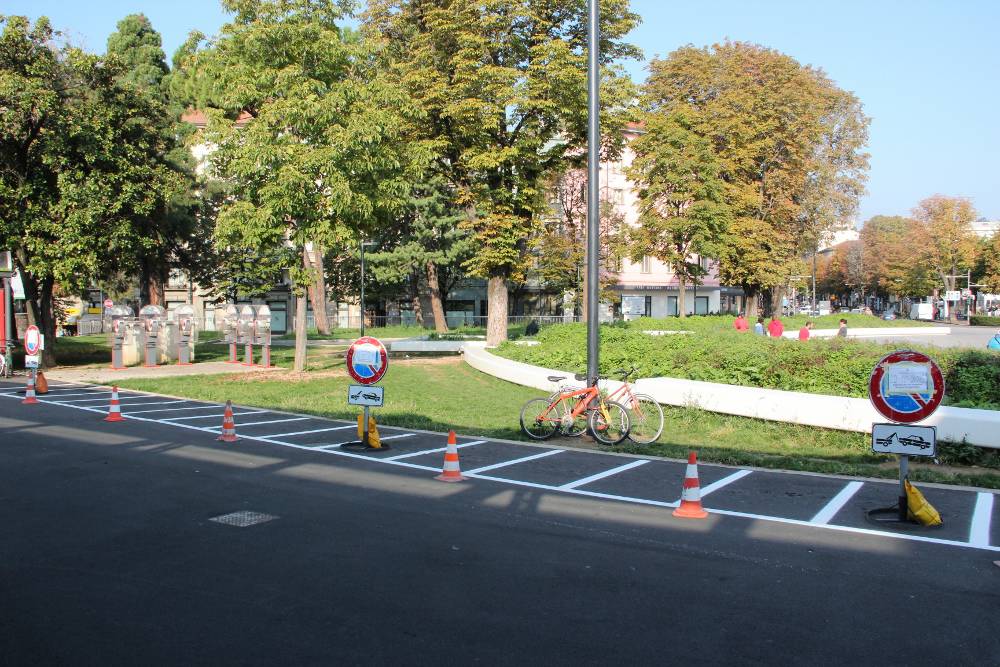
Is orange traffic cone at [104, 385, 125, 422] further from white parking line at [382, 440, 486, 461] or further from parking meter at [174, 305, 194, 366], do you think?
parking meter at [174, 305, 194, 366]

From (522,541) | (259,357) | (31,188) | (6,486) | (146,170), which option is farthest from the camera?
(259,357)

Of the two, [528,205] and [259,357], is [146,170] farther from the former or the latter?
[528,205]

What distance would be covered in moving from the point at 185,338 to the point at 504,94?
1391 centimetres

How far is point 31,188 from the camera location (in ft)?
77.4

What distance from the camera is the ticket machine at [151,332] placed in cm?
2648

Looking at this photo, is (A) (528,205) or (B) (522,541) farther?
(A) (528,205)

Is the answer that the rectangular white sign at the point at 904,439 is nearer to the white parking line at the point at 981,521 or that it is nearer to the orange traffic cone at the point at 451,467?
the white parking line at the point at 981,521

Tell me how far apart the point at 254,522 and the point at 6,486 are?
337cm

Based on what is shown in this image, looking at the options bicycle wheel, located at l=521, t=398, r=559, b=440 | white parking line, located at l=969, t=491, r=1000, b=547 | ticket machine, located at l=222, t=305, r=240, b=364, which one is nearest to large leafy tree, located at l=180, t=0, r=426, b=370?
ticket machine, located at l=222, t=305, r=240, b=364

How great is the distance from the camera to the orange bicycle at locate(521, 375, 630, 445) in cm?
1159

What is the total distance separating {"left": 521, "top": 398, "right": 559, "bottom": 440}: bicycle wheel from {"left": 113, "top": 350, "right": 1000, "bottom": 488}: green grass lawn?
0.98 ft

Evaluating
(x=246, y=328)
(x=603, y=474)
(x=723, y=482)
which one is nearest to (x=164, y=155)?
(x=246, y=328)

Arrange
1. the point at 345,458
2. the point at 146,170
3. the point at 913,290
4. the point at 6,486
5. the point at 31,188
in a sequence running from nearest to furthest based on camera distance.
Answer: the point at 6,486
the point at 345,458
the point at 31,188
the point at 146,170
the point at 913,290

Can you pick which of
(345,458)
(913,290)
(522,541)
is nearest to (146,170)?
(345,458)
